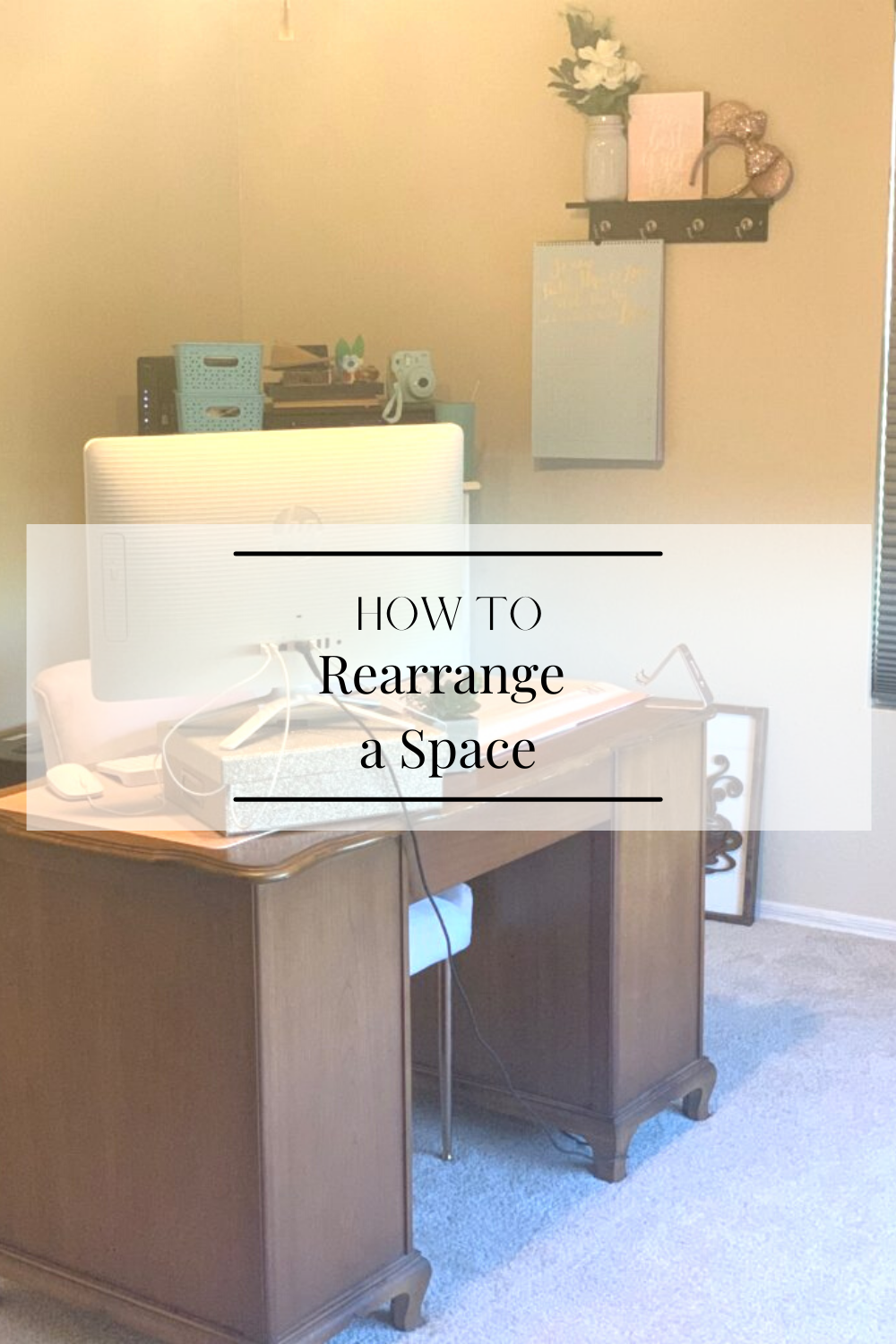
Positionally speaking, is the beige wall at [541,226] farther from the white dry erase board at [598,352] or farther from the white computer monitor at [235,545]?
the white computer monitor at [235,545]

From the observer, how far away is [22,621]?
12.5 ft

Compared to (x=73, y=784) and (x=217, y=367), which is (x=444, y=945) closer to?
(x=73, y=784)

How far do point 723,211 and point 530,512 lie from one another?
36.8 inches

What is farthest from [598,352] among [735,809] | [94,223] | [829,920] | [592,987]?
[592,987]

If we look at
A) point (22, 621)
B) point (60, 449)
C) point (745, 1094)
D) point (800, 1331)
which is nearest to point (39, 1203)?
point (800, 1331)

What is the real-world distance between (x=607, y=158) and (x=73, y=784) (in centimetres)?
238

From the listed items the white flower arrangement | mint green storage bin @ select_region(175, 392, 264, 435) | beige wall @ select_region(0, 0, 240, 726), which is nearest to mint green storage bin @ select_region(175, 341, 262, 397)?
mint green storage bin @ select_region(175, 392, 264, 435)

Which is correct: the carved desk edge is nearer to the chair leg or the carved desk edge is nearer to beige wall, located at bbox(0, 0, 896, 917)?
the chair leg

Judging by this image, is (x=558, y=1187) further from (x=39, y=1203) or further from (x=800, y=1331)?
(x=39, y=1203)

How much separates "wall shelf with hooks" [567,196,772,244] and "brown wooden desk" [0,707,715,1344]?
202 cm

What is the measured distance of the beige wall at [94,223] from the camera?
12.3ft

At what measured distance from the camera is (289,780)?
2.02 metres

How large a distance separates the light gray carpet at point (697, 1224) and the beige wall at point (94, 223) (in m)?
1.81

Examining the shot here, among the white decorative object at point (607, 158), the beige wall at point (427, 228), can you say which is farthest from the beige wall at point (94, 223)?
the white decorative object at point (607, 158)
